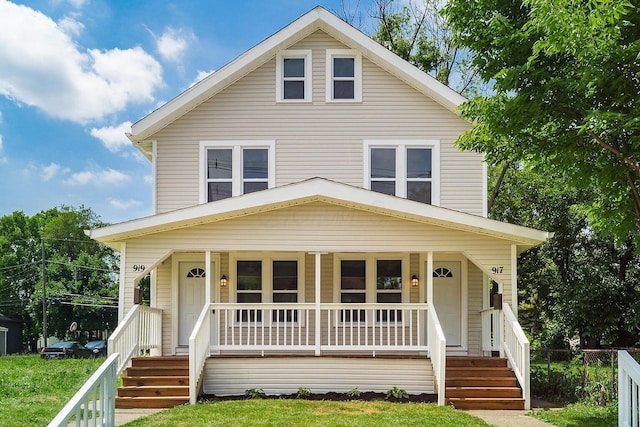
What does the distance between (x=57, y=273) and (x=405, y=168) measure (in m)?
39.0

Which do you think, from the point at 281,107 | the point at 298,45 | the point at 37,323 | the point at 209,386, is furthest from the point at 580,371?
the point at 37,323

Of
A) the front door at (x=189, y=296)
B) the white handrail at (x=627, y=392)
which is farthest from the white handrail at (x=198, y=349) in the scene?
the white handrail at (x=627, y=392)

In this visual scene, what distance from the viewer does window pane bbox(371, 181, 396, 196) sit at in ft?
43.1

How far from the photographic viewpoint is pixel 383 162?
1330 cm

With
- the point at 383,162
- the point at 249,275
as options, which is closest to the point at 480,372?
the point at 383,162

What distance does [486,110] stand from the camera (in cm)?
783

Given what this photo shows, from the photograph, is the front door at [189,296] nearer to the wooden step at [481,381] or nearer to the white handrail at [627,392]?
the wooden step at [481,381]

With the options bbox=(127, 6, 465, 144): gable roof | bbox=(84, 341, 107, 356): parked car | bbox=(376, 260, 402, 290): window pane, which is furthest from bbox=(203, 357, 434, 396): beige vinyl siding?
bbox=(84, 341, 107, 356): parked car

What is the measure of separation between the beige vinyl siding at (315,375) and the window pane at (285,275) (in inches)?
94.3

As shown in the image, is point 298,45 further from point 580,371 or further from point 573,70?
point 580,371

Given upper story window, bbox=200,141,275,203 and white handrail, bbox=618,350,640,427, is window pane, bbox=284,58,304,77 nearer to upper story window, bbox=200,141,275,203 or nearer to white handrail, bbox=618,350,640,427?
upper story window, bbox=200,141,275,203

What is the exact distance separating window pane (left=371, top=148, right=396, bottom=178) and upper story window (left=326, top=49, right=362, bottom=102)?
1.31 m

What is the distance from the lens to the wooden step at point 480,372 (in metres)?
10.8

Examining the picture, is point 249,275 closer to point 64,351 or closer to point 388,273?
point 388,273
